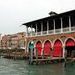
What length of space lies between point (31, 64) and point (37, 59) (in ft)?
3.54

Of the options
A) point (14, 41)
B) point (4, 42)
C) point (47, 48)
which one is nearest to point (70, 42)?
point (47, 48)

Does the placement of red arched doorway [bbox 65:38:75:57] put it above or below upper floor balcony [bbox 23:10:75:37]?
below

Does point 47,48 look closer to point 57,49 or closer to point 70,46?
point 57,49

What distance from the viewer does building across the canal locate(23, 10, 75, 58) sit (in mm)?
41125

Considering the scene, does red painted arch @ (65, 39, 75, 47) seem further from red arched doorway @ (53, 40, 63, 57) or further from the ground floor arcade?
red arched doorway @ (53, 40, 63, 57)

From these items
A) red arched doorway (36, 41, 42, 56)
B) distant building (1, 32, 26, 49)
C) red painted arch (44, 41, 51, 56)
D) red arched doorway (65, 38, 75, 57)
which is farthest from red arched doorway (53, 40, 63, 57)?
distant building (1, 32, 26, 49)

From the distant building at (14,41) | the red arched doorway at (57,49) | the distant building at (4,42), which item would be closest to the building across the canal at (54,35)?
the red arched doorway at (57,49)

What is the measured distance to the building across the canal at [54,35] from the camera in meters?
41.1

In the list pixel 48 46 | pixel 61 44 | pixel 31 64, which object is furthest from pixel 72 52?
pixel 31 64

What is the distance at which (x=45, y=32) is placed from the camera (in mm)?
47125

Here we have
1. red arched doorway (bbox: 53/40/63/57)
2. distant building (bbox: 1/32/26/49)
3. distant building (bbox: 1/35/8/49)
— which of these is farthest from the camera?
distant building (bbox: 1/35/8/49)

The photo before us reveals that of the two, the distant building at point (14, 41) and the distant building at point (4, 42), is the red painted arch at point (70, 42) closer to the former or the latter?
the distant building at point (14, 41)

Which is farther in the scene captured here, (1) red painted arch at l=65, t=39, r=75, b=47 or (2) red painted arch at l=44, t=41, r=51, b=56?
(2) red painted arch at l=44, t=41, r=51, b=56

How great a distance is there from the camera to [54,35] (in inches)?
1729
